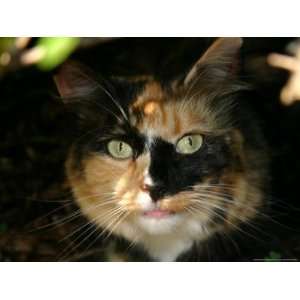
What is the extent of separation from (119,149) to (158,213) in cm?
28

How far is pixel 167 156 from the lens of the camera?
238 centimetres

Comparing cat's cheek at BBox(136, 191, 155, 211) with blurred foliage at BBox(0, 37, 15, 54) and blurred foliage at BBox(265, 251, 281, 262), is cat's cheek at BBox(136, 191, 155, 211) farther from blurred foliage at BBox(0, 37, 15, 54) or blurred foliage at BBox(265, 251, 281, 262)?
blurred foliage at BBox(0, 37, 15, 54)

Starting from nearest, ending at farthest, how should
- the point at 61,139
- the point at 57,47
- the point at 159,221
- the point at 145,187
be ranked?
the point at 145,187, the point at 159,221, the point at 57,47, the point at 61,139

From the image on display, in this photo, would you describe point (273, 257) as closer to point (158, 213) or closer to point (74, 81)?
point (158, 213)

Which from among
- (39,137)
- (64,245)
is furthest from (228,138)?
(39,137)

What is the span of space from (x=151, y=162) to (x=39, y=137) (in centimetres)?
105

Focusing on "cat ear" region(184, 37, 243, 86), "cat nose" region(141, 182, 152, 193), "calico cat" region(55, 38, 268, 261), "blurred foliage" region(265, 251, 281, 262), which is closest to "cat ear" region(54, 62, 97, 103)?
"calico cat" region(55, 38, 268, 261)

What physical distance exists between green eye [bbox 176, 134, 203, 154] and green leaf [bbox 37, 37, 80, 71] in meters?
0.59

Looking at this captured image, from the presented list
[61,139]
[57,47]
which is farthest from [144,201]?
[61,139]

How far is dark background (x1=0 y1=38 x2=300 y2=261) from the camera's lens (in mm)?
2785

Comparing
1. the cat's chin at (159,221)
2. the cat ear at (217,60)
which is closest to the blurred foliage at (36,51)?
the cat ear at (217,60)

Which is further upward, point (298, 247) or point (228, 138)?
point (228, 138)
